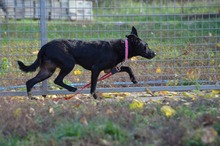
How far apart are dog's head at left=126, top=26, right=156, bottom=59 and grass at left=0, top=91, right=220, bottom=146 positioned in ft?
6.04

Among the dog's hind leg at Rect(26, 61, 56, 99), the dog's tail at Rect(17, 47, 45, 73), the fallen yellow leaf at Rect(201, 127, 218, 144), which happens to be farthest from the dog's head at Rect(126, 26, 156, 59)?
the fallen yellow leaf at Rect(201, 127, 218, 144)

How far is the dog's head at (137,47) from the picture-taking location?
27.0ft

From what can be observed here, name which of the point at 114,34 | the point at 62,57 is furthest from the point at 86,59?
the point at 114,34

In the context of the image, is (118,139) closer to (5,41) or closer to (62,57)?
(62,57)

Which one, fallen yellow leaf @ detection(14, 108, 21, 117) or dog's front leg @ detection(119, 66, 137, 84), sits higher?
dog's front leg @ detection(119, 66, 137, 84)

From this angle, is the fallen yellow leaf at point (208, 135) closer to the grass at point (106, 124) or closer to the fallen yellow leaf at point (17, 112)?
the grass at point (106, 124)

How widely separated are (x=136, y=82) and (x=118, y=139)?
3.13m

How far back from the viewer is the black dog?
780 cm

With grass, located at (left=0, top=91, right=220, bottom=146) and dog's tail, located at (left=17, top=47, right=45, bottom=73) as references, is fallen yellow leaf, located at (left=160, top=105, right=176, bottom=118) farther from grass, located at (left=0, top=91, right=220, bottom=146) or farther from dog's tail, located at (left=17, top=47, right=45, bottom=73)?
Answer: dog's tail, located at (left=17, top=47, right=45, bottom=73)

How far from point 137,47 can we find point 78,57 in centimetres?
Answer: 98

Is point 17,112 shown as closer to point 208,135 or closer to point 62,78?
point 62,78

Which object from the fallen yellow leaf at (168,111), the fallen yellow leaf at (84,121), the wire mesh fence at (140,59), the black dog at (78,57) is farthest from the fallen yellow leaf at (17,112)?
the wire mesh fence at (140,59)

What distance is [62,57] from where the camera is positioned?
7.79m

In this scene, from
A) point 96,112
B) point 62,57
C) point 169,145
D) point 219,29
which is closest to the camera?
point 169,145
